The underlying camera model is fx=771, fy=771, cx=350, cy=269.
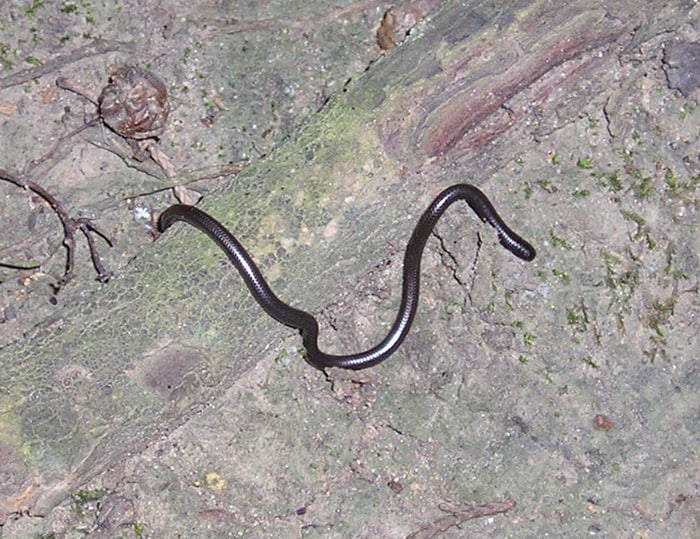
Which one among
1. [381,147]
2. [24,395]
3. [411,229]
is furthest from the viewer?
[411,229]

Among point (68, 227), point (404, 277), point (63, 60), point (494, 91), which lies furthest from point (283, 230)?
point (63, 60)

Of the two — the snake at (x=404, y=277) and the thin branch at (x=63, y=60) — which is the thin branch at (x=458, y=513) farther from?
the thin branch at (x=63, y=60)

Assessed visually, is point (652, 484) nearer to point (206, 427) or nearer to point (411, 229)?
point (411, 229)

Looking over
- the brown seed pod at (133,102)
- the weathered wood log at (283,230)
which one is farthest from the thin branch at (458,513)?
the brown seed pod at (133,102)

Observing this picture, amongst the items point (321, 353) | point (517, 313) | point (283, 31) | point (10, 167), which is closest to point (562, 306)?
point (517, 313)

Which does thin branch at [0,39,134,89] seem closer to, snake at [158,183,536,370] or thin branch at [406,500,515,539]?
snake at [158,183,536,370]

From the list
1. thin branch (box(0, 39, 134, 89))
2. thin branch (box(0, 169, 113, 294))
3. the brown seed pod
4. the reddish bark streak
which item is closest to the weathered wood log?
the reddish bark streak

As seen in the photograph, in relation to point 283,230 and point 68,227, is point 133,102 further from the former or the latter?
point 283,230
